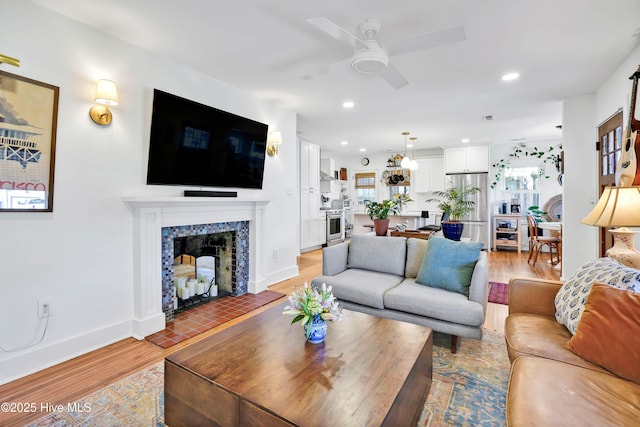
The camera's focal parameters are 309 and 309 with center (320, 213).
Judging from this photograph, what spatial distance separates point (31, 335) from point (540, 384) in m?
3.06

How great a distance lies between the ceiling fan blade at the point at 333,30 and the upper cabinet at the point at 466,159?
5.95m

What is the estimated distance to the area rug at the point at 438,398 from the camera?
1.69 metres

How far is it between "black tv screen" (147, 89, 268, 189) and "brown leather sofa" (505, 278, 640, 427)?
118 inches

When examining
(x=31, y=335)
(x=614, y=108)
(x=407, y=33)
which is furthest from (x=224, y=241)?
(x=614, y=108)

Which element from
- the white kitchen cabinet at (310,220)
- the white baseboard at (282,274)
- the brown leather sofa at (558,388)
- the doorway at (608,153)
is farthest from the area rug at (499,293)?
the white kitchen cabinet at (310,220)

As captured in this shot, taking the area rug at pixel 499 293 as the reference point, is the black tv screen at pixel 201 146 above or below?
above

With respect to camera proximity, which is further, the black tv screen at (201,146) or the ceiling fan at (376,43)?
the black tv screen at (201,146)

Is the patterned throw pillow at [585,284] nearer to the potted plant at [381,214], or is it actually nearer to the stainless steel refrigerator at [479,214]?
the potted plant at [381,214]

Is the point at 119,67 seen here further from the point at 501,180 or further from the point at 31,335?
the point at 501,180

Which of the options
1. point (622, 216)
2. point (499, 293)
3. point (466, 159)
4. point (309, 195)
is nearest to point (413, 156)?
point (466, 159)

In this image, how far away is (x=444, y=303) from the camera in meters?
2.40

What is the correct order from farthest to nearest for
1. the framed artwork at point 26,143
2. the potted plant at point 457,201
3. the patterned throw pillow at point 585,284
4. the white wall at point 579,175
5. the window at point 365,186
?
the window at point 365,186 < the potted plant at point 457,201 < the white wall at point 579,175 < the framed artwork at point 26,143 < the patterned throw pillow at point 585,284

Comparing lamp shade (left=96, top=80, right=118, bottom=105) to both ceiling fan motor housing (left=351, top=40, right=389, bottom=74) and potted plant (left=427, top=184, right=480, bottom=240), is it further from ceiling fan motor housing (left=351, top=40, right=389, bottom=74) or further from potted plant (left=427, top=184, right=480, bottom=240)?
potted plant (left=427, top=184, right=480, bottom=240)

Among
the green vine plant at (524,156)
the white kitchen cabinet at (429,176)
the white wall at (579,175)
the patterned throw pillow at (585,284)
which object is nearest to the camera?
the patterned throw pillow at (585,284)
